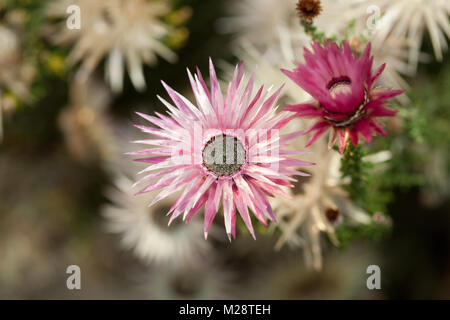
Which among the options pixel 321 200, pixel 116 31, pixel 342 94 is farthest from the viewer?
pixel 116 31

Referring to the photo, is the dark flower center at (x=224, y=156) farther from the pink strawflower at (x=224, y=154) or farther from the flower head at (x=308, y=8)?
the flower head at (x=308, y=8)

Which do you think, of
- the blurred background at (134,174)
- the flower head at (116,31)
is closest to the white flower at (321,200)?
the blurred background at (134,174)

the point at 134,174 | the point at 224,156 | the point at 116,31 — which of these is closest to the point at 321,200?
the point at 224,156

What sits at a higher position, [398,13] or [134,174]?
[398,13]

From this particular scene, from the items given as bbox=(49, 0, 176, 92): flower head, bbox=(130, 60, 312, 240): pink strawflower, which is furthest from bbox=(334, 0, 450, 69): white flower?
bbox=(49, 0, 176, 92): flower head

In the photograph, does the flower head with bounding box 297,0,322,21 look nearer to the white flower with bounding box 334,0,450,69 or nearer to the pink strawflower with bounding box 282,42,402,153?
the pink strawflower with bounding box 282,42,402,153

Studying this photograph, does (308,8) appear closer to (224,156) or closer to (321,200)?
A: (224,156)

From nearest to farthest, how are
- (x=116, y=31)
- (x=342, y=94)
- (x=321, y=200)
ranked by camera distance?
(x=342, y=94), (x=321, y=200), (x=116, y=31)
